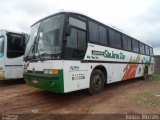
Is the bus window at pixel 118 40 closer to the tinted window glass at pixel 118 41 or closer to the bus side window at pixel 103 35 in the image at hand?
the tinted window glass at pixel 118 41

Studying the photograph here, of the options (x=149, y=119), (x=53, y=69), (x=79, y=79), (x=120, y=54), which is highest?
(x=120, y=54)

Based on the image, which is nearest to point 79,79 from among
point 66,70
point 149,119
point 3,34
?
point 66,70

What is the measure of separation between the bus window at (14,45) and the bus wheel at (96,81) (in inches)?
174

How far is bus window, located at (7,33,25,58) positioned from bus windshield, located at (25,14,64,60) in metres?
3.05

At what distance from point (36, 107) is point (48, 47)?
192cm

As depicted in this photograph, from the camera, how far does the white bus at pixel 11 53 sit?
9000 millimetres

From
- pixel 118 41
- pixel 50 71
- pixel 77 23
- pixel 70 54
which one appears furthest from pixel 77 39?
pixel 118 41

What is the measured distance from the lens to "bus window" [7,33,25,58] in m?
9.26

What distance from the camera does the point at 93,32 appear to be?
23.0 ft

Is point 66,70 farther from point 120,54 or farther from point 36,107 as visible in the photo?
point 120,54

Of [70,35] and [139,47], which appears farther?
[139,47]

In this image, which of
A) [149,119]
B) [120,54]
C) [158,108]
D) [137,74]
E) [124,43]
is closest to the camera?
[149,119]

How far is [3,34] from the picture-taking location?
9195 millimetres

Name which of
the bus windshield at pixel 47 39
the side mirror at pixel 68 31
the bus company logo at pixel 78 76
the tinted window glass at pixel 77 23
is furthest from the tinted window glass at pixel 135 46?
the side mirror at pixel 68 31
